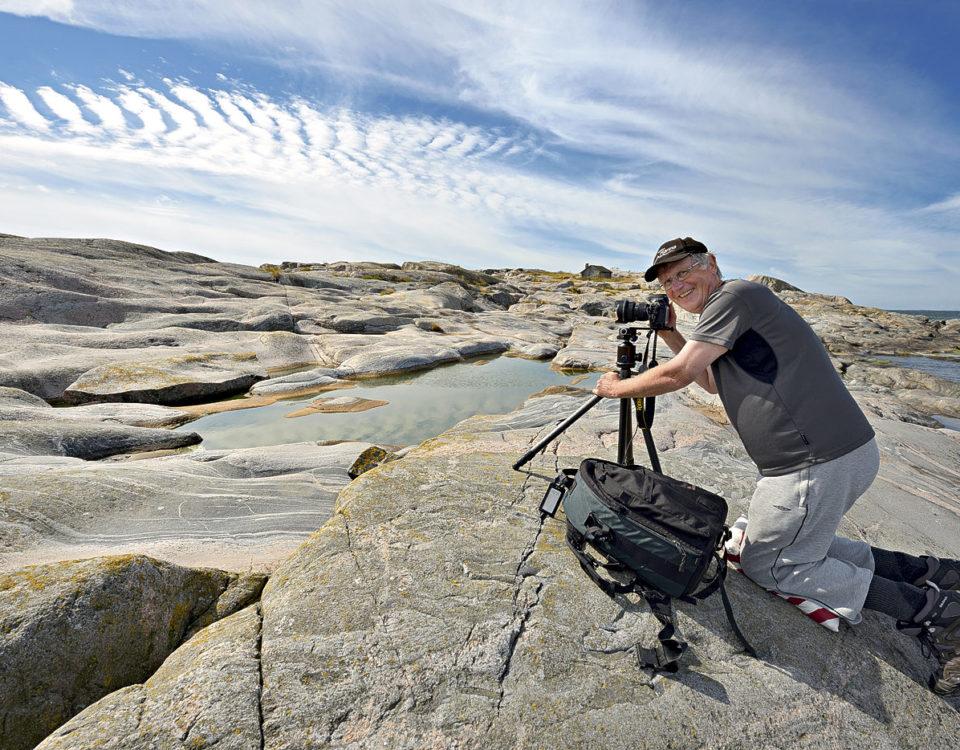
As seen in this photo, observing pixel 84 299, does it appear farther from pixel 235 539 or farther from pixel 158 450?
pixel 235 539

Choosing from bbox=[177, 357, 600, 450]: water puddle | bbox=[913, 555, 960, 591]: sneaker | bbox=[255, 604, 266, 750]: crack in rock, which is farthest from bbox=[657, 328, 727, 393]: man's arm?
bbox=[177, 357, 600, 450]: water puddle

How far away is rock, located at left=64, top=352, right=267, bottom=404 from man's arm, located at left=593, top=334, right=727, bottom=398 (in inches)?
575

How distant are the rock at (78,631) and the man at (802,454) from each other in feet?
12.2

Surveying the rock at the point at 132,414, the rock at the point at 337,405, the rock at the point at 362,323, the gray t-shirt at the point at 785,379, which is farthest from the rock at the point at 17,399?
the rock at the point at 362,323

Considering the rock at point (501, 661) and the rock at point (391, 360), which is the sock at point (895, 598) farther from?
the rock at point (391, 360)

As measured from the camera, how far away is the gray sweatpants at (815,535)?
9.07ft

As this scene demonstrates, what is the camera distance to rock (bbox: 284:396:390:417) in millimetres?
12877

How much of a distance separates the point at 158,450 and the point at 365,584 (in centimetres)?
883

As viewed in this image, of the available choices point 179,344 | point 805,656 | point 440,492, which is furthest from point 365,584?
point 179,344

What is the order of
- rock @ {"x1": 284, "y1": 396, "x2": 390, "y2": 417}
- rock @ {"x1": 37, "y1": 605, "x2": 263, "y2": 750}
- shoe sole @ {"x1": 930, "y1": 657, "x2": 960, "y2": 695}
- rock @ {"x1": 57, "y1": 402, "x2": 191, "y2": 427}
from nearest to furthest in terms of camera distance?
1. rock @ {"x1": 37, "y1": 605, "x2": 263, "y2": 750}
2. shoe sole @ {"x1": 930, "y1": 657, "x2": 960, "y2": 695}
3. rock @ {"x1": 57, "y1": 402, "x2": 191, "y2": 427}
4. rock @ {"x1": 284, "y1": 396, "x2": 390, "y2": 417}

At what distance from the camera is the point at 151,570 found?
3078mm

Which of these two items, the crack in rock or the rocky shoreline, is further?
the rocky shoreline

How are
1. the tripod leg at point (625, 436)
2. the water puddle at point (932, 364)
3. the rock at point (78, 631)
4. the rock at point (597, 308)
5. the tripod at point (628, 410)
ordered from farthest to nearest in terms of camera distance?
the rock at point (597, 308) → the water puddle at point (932, 364) → the tripod leg at point (625, 436) → the tripod at point (628, 410) → the rock at point (78, 631)

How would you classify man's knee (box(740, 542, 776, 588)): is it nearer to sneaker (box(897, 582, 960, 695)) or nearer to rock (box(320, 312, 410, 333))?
sneaker (box(897, 582, 960, 695))
